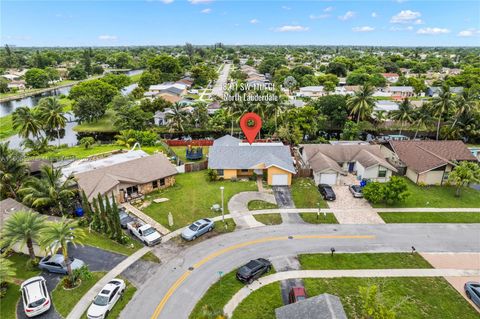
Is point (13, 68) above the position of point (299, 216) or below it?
above

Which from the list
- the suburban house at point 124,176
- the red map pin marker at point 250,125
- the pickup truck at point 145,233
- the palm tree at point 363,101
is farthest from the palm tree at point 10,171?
the palm tree at point 363,101

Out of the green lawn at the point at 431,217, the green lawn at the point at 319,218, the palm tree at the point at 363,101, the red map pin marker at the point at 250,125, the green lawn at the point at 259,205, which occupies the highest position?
the palm tree at the point at 363,101

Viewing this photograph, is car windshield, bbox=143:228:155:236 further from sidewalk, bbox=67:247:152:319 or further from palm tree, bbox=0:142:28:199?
palm tree, bbox=0:142:28:199

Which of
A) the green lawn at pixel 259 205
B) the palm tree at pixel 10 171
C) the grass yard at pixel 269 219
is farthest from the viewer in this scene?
the green lawn at pixel 259 205

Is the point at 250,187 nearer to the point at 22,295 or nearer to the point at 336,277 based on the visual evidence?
the point at 336,277

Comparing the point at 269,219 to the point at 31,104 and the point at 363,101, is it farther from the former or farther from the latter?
the point at 31,104

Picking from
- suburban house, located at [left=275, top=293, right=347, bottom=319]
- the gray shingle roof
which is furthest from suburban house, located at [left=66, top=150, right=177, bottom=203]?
suburban house, located at [left=275, top=293, right=347, bottom=319]

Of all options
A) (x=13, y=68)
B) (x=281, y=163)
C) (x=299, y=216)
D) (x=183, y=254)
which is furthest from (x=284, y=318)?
(x=13, y=68)

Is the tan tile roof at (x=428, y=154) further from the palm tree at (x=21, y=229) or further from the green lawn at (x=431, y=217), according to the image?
the palm tree at (x=21, y=229)
